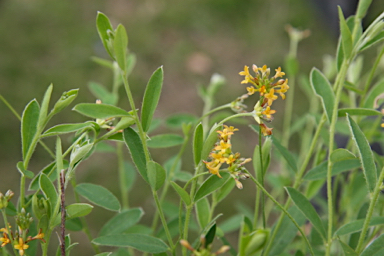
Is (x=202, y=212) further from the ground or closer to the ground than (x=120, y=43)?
closer to the ground

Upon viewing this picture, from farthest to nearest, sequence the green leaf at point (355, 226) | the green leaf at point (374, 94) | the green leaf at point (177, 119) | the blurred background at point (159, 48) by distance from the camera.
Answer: the blurred background at point (159, 48) < the green leaf at point (177, 119) < the green leaf at point (374, 94) < the green leaf at point (355, 226)

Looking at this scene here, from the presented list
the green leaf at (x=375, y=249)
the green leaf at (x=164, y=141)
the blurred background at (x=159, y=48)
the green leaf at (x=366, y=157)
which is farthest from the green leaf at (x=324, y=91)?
the blurred background at (x=159, y=48)

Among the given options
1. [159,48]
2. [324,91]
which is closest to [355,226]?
[324,91]

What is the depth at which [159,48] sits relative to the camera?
8.36ft

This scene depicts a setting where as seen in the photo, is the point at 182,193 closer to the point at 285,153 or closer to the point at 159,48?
the point at 285,153

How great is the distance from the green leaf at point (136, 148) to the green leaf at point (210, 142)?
3.2 inches

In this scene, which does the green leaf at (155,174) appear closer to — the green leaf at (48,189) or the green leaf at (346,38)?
the green leaf at (48,189)

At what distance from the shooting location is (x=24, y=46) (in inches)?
93.8

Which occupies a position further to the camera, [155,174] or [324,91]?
[324,91]

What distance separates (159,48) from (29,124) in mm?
2064

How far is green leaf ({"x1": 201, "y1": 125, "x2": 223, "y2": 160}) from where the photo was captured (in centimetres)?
49

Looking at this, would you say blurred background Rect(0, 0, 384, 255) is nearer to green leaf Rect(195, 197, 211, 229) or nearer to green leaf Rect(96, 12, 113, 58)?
green leaf Rect(195, 197, 211, 229)

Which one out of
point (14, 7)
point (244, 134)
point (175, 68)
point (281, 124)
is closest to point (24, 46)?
point (14, 7)

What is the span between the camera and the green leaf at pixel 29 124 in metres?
0.53
